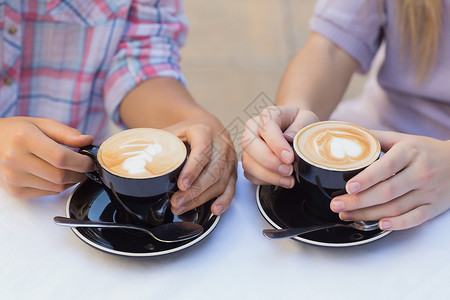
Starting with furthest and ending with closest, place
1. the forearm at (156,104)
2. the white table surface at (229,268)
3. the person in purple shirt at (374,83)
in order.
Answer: the forearm at (156,104), the person in purple shirt at (374,83), the white table surface at (229,268)

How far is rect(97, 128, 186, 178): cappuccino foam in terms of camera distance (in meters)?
0.58

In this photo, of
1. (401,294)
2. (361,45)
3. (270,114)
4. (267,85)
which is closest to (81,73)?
(270,114)

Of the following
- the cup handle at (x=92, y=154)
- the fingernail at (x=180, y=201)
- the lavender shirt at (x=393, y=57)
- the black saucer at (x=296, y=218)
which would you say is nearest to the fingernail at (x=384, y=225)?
the black saucer at (x=296, y=218)

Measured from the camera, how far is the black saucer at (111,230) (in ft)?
1.88

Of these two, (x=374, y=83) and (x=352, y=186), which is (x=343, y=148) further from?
(x=374, y=83)

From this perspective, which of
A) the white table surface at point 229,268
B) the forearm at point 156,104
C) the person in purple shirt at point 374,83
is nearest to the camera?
the white table surface at point 229,268

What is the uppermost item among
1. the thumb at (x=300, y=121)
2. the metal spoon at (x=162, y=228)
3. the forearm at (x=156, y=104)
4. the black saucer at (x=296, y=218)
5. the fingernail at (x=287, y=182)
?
the thumb at (x=300, y=121)

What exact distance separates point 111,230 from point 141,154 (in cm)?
11

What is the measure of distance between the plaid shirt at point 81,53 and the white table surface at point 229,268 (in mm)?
414

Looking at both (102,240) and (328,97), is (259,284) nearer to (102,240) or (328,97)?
(102,240)

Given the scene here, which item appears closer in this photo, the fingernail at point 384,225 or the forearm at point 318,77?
the fingernail at point 384,225

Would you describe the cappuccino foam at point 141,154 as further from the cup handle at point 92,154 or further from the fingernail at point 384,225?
the fingernail at point 384,225

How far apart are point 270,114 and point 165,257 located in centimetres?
26

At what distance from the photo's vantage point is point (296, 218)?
25.2 inches
